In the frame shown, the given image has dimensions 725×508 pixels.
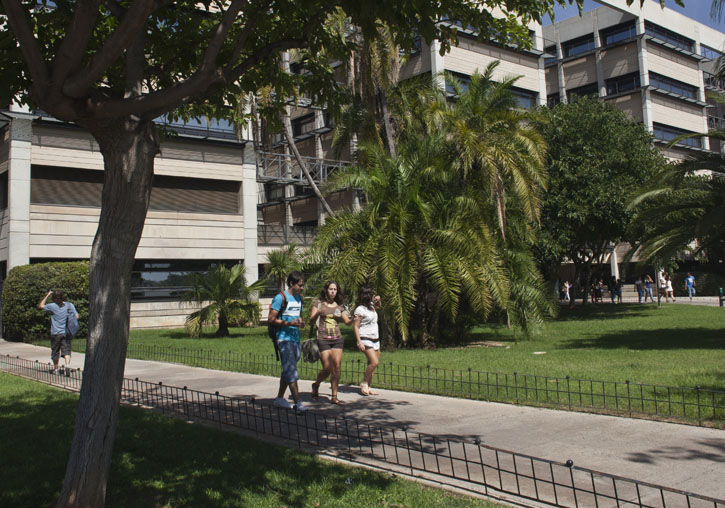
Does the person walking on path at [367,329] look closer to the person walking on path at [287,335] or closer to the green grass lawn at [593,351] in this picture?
the person walking on path at [287,335]

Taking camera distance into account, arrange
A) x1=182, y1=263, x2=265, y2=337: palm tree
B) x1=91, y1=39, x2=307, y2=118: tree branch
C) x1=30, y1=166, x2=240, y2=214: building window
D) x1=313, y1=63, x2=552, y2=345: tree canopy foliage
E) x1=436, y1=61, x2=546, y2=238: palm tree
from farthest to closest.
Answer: x1=30, y1=166, x2=240, y2=214: building window
x1=182, y1=263, x2=265, y2=337: palm tree
x1=436, y1=61, x2=546, y2=238: palm tree
x1=313, y1=63, x2=552, y2=345: tree canopy foliage
x1=91, y1=39, x2=307, y2=118: tree branch

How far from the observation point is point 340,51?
24.6 feet

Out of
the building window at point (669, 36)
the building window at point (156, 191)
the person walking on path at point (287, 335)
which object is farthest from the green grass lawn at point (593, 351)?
the building window at point (669, 36)

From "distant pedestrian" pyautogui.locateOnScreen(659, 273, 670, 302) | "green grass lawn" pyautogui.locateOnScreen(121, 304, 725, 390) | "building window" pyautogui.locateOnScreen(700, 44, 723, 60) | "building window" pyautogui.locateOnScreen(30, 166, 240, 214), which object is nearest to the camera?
"green grass lawn" pyautogui.locateOnScreen(121, 304, 725, 390)

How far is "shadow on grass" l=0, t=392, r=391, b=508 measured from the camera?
477cm

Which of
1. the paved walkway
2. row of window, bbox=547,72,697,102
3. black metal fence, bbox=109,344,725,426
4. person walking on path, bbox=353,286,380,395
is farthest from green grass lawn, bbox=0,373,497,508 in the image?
row of window, bbox=547,72,697,102

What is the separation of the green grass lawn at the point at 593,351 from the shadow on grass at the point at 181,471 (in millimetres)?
5427

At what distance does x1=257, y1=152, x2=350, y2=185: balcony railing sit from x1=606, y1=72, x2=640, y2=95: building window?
22816 millimetres

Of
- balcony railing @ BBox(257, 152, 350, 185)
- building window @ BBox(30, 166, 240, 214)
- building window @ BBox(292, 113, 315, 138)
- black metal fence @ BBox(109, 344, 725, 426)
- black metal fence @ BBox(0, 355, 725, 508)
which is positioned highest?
building window @ BBox(292, 113, 315, 138)

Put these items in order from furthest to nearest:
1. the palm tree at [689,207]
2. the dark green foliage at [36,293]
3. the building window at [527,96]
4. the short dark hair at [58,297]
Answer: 1. the building window at [527,96]
2. the dark green foliage at [36,293]
3. the palm tree at [689,207]
4. the short dark hair at [58,297]

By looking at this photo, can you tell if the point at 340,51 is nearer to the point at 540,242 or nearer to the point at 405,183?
the point at 405,183

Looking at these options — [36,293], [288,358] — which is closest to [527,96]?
[36,293]

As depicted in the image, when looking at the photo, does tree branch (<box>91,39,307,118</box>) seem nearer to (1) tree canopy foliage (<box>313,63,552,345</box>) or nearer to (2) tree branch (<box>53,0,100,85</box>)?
(2) tree branch (<box>53,0,100,85</box>)

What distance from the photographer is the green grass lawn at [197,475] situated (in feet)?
15.3
